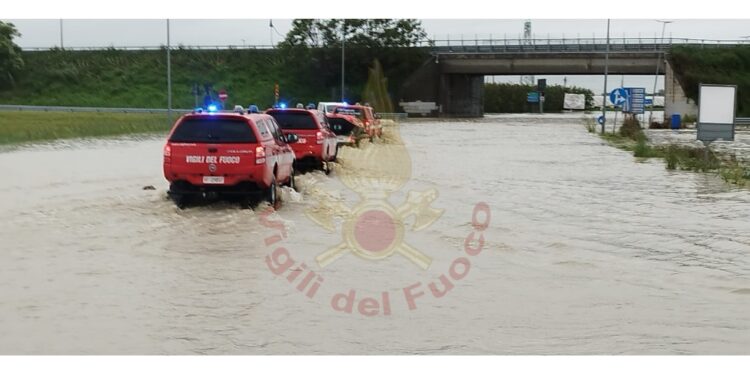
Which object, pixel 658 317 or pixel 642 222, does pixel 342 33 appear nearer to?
pixel 642 222

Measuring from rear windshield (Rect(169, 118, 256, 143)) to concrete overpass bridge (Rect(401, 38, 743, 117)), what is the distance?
64117mm

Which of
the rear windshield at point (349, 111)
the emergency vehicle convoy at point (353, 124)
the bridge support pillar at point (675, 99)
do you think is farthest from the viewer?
the bridge support pillar at point (675, 99)

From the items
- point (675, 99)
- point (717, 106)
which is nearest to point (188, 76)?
point (675, 99)

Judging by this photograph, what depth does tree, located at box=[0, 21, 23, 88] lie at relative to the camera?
77875 millimetres

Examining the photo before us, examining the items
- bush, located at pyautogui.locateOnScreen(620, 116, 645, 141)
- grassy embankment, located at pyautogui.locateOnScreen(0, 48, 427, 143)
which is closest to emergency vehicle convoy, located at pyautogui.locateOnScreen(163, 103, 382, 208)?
bush, located at pyautogui.locateOnScreen(620, 116, 645, 141)

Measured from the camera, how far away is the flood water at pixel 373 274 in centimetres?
859

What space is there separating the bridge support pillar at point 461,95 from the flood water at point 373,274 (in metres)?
64.1

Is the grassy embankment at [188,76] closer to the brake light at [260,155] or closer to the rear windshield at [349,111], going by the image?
the rear windshield at [349,111]

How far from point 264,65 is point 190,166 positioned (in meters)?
74.4

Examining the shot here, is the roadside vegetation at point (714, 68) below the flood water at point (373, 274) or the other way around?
the other way around

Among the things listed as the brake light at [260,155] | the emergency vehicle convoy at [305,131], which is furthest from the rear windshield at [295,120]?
the brake light at [260,155]

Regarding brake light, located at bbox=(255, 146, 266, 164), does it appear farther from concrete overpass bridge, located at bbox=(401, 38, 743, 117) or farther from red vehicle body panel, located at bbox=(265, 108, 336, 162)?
concrete overpass bridge, located at bbox=(401, 38, 743, 117)
